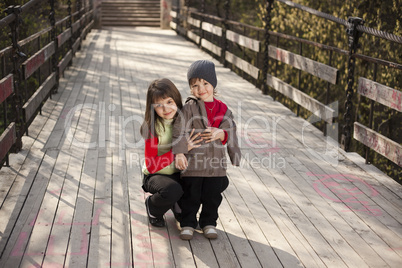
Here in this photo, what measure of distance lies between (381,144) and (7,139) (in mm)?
3057

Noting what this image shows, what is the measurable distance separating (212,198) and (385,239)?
3.61 feet

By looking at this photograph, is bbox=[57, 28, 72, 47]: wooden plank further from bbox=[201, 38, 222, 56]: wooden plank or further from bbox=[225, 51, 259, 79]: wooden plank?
bbox=[201, 38, 222, 56]: wooden plank

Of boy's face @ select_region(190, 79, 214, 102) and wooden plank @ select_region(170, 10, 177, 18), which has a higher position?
boy's face @ select_region(190, 79, 214, 102)

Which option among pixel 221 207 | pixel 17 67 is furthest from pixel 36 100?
pixel 221 207

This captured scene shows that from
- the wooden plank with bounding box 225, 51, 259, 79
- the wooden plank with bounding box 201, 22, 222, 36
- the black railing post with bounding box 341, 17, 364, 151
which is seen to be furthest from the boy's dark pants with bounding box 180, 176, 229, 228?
the wooden plank with bounding box 201, 22, 222, 36

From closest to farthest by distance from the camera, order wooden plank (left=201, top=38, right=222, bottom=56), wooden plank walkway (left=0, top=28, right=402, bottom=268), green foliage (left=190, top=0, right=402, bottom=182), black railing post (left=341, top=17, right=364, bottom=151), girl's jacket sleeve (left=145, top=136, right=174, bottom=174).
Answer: wooden plank walkway (left=0, top=28, right=402, bottom=268), girl's jacket sleeve (left=145, top=136, right=174, bottom=174), black railing post (left=341, top=17, right=364, bottom=151), green foliage (left=190, top=0, right=402, bottom=182), wooden plank (left=201, top=38, right=222, bottom=56)

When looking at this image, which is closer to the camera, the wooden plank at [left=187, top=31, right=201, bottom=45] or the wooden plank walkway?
the wooden plank walkway

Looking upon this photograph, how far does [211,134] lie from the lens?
3.28 meters

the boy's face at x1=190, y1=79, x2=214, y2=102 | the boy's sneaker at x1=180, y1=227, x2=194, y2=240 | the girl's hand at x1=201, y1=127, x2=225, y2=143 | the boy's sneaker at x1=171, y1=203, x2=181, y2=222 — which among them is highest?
the boy's face at x1=190, y1=79, x2=214, y2=102

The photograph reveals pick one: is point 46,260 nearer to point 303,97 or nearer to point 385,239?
point 385,239

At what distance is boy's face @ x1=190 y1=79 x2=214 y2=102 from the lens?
10.7 ft

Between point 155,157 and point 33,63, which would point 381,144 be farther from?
point 33,63

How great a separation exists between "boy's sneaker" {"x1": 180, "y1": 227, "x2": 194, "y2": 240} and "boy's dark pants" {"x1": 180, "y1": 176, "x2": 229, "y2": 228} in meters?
0.03

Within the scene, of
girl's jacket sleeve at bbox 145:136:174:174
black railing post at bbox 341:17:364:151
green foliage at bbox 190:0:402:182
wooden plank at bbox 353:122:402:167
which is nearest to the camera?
girl's jacket sleeve at bbox 145:136:174:174
